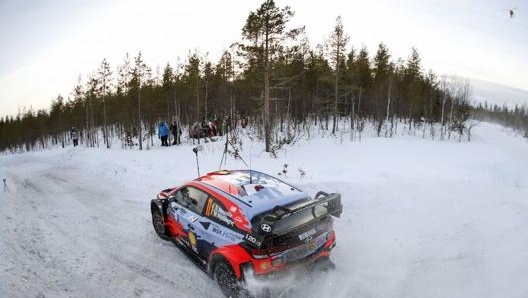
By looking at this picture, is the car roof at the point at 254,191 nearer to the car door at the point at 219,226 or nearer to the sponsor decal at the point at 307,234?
the car door at the point at 219,226

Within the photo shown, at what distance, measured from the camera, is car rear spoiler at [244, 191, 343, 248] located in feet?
15.7

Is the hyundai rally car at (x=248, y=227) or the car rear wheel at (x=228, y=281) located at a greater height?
the hyundai rally car at (x=248, y=227)

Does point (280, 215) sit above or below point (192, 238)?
above

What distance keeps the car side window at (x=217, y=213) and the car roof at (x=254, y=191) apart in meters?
0.25

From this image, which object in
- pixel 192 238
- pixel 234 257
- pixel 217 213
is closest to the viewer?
pixel 234 257

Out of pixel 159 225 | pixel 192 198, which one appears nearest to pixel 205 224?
pixel 192 198

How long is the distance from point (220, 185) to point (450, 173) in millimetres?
9353

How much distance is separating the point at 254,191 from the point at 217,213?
765mm

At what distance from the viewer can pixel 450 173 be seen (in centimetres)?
1173

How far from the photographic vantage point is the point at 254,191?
5914 millimetres

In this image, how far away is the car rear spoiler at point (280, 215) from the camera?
15.7 ft

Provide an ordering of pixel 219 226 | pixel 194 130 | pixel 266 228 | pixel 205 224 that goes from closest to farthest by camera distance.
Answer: pixel 266 228 < pixel 219 226 < pixel 205 224 < pixel 194 130

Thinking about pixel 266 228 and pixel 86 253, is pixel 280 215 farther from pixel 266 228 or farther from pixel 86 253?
pixel 86 253

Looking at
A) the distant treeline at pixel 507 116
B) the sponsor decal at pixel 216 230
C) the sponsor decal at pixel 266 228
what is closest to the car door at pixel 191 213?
the sponsor decal at pixel 216 230
